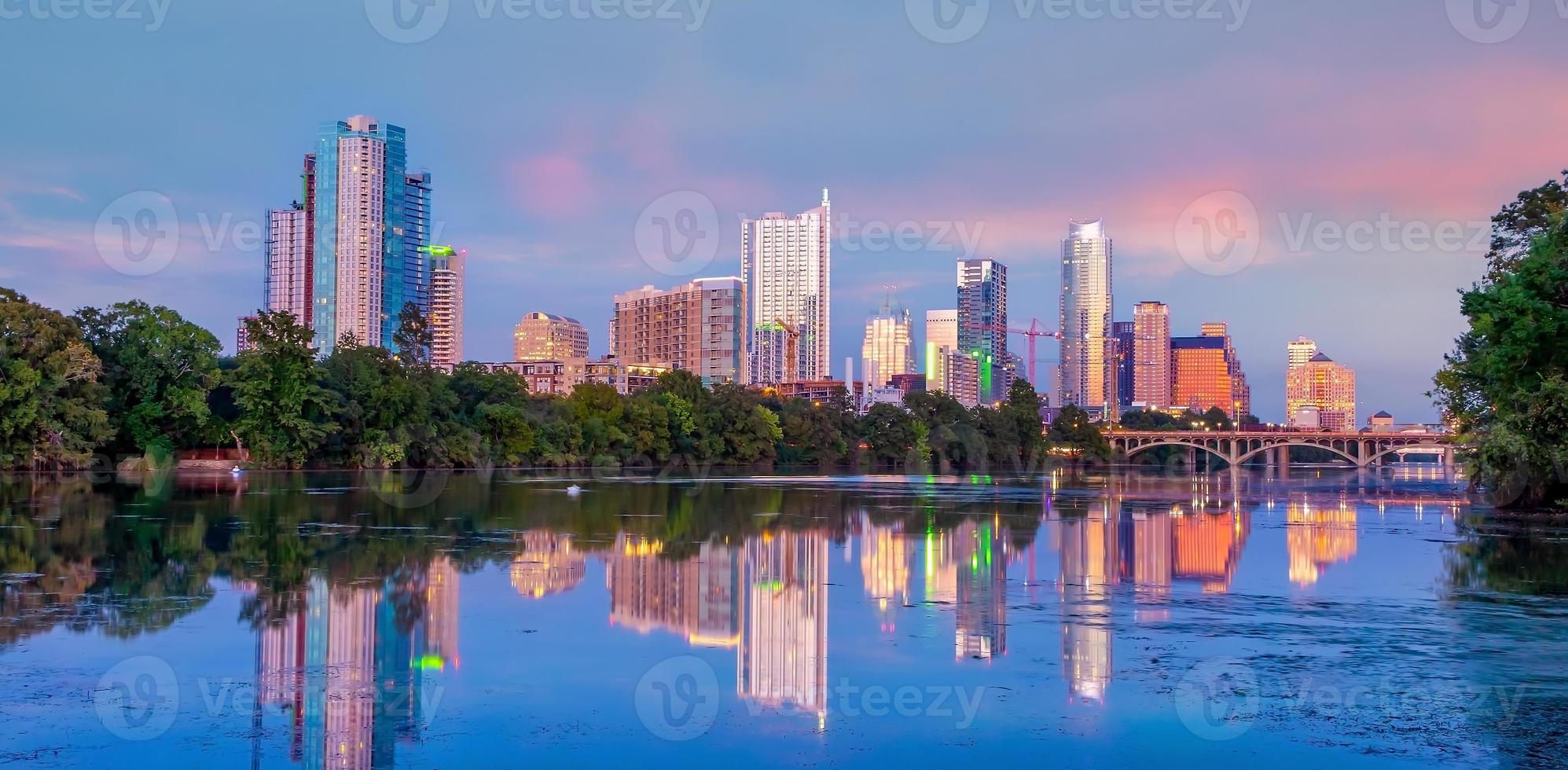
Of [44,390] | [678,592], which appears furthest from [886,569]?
[44,390]

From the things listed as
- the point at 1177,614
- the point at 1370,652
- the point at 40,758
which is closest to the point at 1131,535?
the point at 1177,614

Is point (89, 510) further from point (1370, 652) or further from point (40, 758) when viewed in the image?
point (1370, 652)

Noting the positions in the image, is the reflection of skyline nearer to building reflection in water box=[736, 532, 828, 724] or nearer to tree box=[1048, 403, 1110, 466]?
building reflection in water box=[736, 532, 828, 724]

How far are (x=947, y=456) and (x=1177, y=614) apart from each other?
446 ft

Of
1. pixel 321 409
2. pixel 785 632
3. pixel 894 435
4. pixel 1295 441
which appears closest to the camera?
pixel 785 632

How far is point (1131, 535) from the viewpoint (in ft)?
112

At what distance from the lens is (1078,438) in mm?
178500

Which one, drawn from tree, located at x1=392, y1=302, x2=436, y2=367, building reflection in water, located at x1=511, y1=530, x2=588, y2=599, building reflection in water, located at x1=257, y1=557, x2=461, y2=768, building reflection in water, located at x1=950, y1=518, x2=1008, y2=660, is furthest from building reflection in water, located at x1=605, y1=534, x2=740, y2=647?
tree, located at x1=392, y1=302, x2=436, y2=367

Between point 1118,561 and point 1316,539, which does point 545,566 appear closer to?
point 1118,561

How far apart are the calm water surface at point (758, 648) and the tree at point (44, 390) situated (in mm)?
42747

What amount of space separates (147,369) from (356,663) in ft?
248

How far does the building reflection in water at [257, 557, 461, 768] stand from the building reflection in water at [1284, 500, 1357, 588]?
633 inches

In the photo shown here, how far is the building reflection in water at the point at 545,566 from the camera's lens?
20703 mm

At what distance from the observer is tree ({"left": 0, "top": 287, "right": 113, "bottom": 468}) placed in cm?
6850
